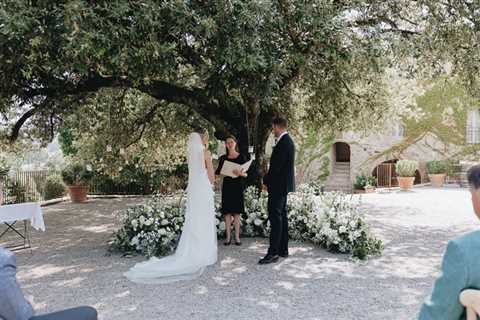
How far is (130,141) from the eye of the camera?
12.7 metres

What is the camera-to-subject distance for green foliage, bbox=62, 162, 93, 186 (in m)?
17.3

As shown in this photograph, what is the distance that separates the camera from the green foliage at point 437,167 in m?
20.2

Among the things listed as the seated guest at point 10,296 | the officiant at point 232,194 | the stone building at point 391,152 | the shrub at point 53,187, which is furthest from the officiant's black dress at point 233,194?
the stone building at point 391,152

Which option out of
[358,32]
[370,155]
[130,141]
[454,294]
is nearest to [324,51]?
[358,32]

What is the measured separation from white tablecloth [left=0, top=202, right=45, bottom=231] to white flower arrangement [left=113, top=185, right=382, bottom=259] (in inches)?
61.5

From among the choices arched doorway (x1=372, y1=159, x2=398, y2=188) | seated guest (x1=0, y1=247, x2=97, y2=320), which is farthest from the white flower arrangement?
arched doorway (x1=372, y1=159, x2=398, y2=188)

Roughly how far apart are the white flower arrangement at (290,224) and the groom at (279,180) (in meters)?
1.08

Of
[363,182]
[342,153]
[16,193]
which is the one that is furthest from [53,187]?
[342,153]

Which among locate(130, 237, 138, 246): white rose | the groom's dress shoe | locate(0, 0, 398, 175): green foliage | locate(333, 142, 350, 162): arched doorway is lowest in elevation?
the groom's dress shoe

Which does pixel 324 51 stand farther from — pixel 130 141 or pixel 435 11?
pixel 130 141

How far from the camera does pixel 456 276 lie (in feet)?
4.98

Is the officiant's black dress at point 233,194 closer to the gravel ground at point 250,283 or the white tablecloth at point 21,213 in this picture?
the gravel ground at point 250,283

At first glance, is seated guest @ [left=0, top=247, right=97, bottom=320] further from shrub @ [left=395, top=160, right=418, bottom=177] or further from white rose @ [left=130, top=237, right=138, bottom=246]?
shrub @ [left=395, top=160, right=418, bottom=177]

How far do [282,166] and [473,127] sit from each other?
64.7ft
